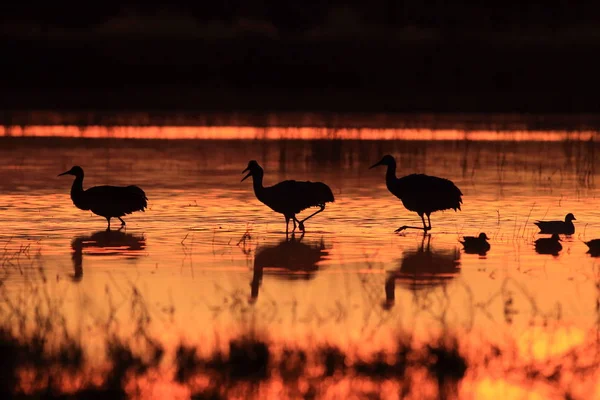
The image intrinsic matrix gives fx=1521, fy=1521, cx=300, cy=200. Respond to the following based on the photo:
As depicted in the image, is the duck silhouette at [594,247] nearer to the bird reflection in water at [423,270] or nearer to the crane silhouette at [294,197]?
the bird reflection in water at [423,270]

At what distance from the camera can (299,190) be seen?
18500 mm

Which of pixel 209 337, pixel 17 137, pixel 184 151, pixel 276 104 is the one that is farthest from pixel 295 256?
pixel 276 104

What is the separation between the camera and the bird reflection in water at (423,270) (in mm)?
13461

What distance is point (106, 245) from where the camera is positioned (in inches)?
655

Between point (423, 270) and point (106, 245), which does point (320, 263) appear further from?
point (106, 245)

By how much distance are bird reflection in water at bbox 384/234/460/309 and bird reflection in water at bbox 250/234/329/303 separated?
840 millimetres

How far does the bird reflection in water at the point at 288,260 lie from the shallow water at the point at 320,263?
1.1 inches

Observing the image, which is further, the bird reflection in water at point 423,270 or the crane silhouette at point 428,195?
the crane silhouette at point 428,195

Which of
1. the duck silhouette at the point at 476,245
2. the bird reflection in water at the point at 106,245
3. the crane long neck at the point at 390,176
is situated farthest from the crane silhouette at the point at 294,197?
the duck silhouette at the point at 476,245

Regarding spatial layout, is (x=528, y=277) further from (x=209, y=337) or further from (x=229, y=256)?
(x=209, y=337)

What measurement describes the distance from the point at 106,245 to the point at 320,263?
9.27 ft

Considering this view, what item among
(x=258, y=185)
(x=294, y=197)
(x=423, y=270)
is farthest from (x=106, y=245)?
(x=423, y=270)

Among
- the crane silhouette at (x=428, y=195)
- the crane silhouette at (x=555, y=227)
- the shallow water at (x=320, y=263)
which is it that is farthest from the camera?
the crane silhouette at (x=428, y=195)

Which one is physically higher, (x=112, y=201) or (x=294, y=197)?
(x=294, y=197)
